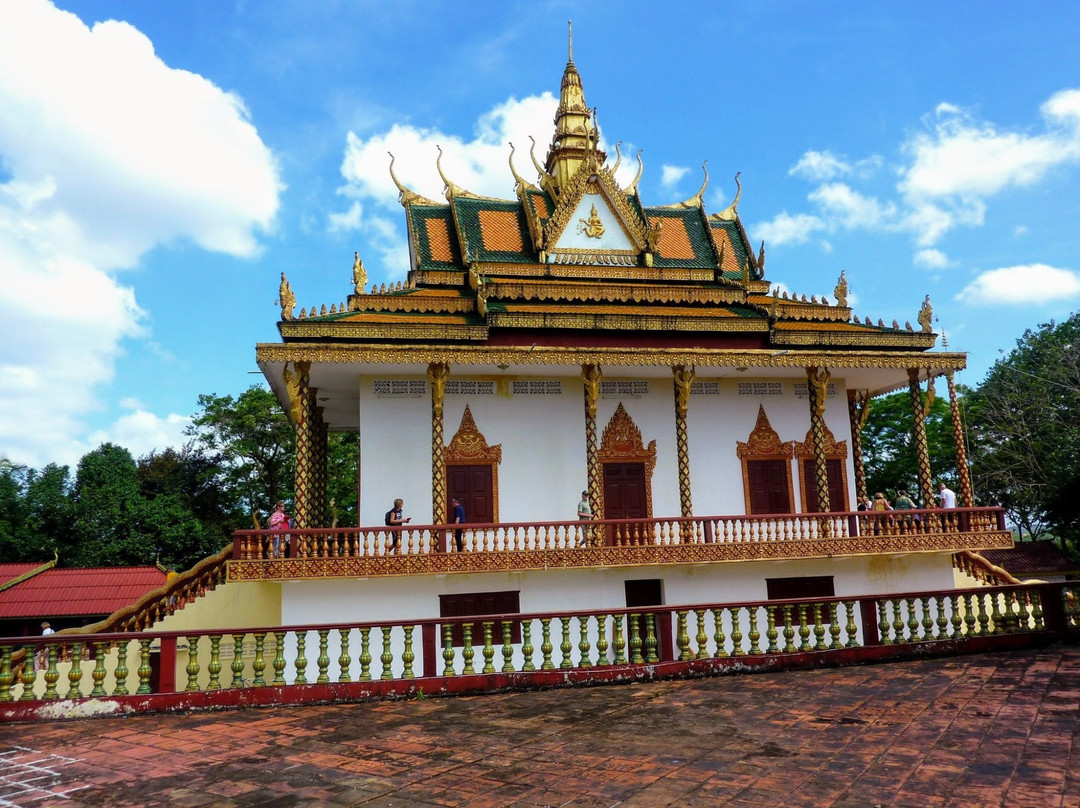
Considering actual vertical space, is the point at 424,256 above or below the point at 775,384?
above

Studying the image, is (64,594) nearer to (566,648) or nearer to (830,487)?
(566,648)

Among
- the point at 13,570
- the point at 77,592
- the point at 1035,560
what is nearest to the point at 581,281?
the point at 77,592

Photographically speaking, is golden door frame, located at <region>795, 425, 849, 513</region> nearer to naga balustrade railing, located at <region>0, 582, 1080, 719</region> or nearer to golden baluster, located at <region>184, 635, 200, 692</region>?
naga balustrade railing, located at <region>0, 582, 1080, 719</region>

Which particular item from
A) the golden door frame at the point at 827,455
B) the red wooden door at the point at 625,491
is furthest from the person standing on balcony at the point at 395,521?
the golden door frame at the point at 827,455

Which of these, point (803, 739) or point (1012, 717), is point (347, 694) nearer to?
point (803, 739)

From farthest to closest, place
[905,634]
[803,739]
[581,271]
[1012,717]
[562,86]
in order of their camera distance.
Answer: [562,86] < [581,271] < [905,634] < [1012,717] < [803,739]

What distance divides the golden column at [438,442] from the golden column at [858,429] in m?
8.51

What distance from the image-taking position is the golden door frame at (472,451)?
14734mm

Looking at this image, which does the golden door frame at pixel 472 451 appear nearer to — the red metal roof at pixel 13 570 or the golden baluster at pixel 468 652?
the golden baluster at pixel 468 652

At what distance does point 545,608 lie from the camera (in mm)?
13297

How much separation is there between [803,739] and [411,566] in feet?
24.8

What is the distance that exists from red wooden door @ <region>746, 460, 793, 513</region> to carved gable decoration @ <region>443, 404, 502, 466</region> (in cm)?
504

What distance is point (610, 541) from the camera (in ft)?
43.5

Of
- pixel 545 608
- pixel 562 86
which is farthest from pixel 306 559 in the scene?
pixel 562 86
